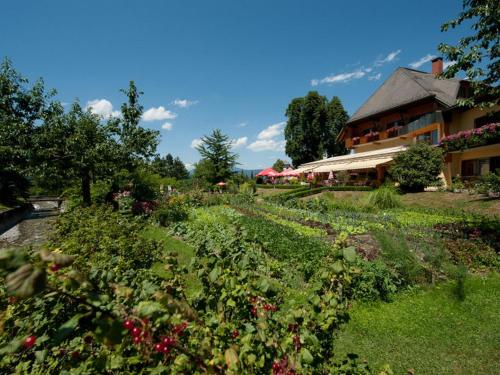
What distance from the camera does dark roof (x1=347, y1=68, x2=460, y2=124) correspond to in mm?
22859

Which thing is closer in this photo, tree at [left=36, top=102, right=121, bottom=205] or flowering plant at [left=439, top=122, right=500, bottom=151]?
tree at [left=36, top=102, right=121, bottom=205]

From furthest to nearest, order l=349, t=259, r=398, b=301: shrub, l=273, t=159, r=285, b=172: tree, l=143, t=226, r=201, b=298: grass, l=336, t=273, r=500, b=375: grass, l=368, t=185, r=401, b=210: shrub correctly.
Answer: l=273, t=159, r=285, b=172: tree, l=368, t=185, r=401, b=210: shrub, l=143, t=226, r=201, b=298: grass, l=349, t=259, r=398, b=301: shrub, l=336, t=273, r=500, b=375: grass

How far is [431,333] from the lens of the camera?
162 inches

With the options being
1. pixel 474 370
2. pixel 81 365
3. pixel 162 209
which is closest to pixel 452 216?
pixel 474 370

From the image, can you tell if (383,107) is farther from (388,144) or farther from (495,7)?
(495,7)

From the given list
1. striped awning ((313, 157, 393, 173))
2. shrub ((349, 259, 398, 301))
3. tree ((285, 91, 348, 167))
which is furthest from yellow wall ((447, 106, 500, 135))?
shrub ((349, 259, 398, 301))

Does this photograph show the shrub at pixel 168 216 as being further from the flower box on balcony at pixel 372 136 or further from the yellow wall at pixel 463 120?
the flower box on balcony at pixel 372 136

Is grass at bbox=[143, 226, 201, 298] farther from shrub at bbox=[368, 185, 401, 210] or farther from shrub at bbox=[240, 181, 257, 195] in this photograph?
shrub at bbox=[240, 181, 257, 195]

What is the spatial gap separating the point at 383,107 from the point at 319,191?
11.7 metres

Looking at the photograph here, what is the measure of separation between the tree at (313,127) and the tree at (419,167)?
2249 centimetres

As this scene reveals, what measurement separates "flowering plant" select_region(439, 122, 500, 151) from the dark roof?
3.75 metres

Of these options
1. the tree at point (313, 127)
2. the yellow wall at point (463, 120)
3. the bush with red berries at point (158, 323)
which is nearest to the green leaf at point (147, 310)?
the bush with red berries at point (158, 323)

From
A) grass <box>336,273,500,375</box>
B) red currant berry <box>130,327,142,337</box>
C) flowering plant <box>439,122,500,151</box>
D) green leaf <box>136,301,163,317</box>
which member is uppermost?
flowering plant <box>439,122,500,151</box>

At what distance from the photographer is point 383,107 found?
1066 inches
